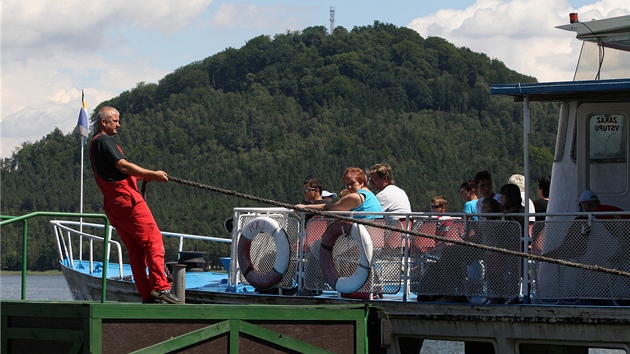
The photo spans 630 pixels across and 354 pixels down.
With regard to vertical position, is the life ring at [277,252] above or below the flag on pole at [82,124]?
below

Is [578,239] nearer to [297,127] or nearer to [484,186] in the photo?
[484,186]

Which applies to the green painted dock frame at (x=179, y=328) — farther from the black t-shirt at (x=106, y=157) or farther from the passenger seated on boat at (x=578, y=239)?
the passenger seated on boat at (x=578, y=239)

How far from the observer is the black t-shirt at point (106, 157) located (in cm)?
832

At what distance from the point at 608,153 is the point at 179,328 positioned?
17.3ft

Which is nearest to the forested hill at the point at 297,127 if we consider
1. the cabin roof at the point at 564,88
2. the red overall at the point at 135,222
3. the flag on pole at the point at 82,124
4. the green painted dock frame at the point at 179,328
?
the flag on pole at the point at 82,124

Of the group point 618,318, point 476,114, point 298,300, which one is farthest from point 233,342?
point 476,114

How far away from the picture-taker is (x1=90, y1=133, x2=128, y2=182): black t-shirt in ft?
27.3

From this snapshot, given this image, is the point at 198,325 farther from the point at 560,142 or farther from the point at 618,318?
the point at 560,142

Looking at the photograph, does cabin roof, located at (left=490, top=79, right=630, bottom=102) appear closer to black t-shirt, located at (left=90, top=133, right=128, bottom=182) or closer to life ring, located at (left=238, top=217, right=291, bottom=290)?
life ring, located at (left=238, top=217, right=291, bottom=290)

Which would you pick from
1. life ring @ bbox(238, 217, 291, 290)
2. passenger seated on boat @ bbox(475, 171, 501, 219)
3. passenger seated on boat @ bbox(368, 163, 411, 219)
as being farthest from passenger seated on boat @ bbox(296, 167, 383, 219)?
passenger seated on boat @ bbox(475, 171, 501, 219)

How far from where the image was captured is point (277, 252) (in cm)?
1061

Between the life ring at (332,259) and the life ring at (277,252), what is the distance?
1.46 feet

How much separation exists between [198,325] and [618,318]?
387 centimetres

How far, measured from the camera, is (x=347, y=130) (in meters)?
117
